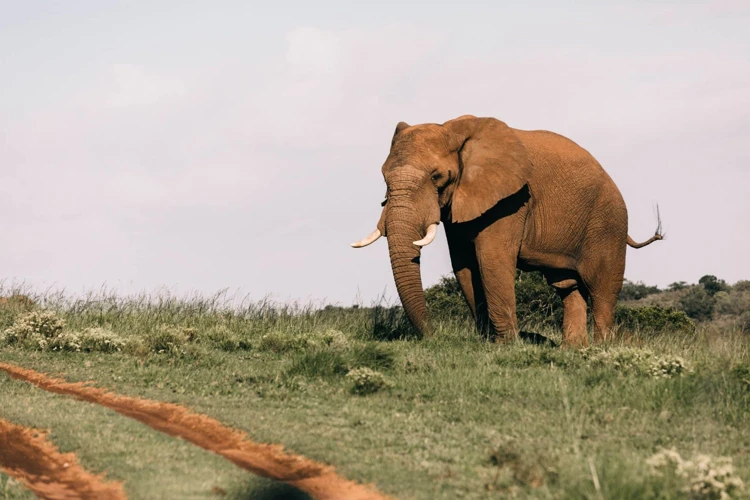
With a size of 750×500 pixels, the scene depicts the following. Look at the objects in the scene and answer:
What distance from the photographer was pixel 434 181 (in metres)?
18.2

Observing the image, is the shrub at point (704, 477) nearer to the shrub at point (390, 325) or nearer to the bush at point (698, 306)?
the shrub at point (390, 325)

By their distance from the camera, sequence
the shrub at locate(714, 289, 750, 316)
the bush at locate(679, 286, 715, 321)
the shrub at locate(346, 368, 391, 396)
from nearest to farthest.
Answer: the shrub at locate(346, 368, 391, 396) < the shrub at locate(714, 289, 750, 316) < the bush at locate(679, 286, 715, 321)

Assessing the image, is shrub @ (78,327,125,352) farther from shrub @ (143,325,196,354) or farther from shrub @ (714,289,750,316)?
shrub @ (714,289,750,316)

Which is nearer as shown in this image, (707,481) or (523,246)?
(707,481)

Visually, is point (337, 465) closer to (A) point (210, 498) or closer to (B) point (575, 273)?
(A) point (210, 498)

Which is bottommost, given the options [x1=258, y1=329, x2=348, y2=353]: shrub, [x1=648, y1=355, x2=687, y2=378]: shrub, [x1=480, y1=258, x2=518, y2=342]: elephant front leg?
[x1=258, y1=329, x2=348, y2=353]: shrub

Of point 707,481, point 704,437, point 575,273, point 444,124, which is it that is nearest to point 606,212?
point 575,273

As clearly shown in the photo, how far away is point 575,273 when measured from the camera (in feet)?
67.8

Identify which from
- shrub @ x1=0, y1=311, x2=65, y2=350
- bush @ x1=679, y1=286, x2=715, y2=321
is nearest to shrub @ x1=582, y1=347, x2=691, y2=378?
shrub @ x1=0, y1=311, x2=65, y2=350

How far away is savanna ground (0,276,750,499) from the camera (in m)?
9.28

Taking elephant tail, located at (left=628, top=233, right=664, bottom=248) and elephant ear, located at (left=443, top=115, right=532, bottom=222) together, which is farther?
elephant tail, located at (left=628, top=233, right=664, bottom=248)

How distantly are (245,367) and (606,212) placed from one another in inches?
329

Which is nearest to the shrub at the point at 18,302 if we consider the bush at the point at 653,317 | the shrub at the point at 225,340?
the shrub at the point at 225,340

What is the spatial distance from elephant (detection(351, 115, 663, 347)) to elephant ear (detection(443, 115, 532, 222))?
2 centimetres
